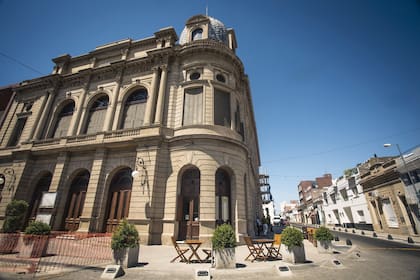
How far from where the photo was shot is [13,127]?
21.5 metres

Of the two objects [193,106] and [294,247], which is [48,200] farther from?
[294,247]

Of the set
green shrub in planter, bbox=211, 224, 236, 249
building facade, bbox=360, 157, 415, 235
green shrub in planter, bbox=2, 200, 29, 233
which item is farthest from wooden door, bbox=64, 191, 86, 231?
building facade, bbox=360, 157, 415, 235

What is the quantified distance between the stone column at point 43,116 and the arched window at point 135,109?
956 centimetres

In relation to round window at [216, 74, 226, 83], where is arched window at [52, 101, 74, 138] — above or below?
below

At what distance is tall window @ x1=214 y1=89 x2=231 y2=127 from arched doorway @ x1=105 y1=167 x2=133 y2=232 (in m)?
8.41

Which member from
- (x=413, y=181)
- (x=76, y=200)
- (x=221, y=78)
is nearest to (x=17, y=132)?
(x=76, y=200)

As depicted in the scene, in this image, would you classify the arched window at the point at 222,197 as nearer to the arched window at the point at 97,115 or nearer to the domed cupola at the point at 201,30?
the arched window at the point at 97,115

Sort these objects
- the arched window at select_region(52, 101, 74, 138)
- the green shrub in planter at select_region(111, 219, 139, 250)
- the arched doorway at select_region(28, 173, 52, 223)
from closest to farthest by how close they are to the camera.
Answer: the green shrub in planter at select_region(111, 219, 139, 250) → the arched doorway at select_region(28, 173, 52, 223) → the arched window at select_region(52, 101, 74, 138)

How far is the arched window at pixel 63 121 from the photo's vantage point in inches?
770

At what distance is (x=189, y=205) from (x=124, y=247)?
21.2 feet

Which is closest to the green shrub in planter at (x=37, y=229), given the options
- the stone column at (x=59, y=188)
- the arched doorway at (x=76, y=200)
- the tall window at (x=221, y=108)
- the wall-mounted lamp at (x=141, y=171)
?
Result: the wall-mounted lamp at (x=141, y=171)

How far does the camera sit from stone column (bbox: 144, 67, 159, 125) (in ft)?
51.5

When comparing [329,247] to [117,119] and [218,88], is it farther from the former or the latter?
[117,119]

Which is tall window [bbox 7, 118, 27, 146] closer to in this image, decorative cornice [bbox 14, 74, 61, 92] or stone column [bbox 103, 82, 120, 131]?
decorative cornice [bbox 14, 74, 61, 92]
